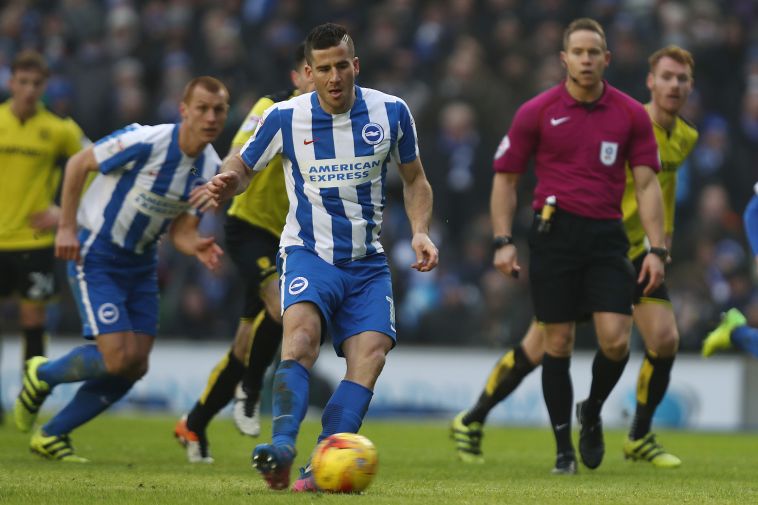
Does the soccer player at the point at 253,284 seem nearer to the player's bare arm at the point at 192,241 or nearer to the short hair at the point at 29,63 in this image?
the player's bare arm at the point at 192,241

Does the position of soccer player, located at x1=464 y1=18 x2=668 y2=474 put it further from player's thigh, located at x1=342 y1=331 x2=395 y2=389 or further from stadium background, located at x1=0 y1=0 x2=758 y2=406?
stadium background, located at x1=0 y1=0 x2=758 y2=406

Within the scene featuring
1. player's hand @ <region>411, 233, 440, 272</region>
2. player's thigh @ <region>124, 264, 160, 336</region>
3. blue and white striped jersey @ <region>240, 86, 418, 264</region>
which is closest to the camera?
player's hand @ <region>411, 233, 440, 272</region>

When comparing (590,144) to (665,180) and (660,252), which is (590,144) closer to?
(660,252)

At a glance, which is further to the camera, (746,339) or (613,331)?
(746,339)

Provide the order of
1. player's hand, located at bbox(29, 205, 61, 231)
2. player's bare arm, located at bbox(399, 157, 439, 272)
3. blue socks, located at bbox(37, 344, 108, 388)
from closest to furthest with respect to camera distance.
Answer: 1. player's bare arm, located at bbox(399, 157, 439, 272)
2. blue socks, located at bbox(37, 344, 108, 388)
3. player's hand, located at bbox(29, 205, 61, 231)

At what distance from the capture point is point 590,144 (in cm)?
859

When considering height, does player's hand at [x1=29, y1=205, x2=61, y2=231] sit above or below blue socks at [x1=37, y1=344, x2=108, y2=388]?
above

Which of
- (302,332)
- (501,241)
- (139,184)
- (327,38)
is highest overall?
(327,38)

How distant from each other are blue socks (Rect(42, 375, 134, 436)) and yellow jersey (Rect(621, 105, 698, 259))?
346cm

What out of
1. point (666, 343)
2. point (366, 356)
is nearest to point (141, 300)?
point (366, 356)

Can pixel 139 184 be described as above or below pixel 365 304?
above

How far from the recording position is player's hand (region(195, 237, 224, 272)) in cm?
867

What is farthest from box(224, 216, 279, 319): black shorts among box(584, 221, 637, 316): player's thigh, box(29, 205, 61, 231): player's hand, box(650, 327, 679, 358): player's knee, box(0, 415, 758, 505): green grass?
box(650, 327, 679, 358): player's knee

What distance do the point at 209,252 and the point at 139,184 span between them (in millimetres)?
796
